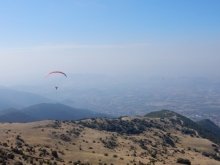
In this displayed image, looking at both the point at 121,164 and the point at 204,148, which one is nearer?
the point at 121,164

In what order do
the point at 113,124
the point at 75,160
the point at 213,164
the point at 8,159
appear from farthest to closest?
the point at 113,124, the point at 213,164, the point at 75,160, the point at 8,159

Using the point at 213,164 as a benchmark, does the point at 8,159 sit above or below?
above

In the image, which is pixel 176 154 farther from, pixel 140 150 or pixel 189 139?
pixel 189 139

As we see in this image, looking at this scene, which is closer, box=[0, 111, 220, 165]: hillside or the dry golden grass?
box=[0, 111, 220, 165]: hillside

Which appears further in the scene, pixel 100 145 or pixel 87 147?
pixel 100 145

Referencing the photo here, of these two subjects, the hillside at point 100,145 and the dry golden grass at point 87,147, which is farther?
the dry golden grass at point 87,147

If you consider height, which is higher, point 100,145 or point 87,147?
point 87,147

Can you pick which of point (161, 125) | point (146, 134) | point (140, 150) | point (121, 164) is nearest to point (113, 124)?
point (146, 134)

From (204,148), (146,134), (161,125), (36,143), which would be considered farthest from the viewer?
(161,125)
